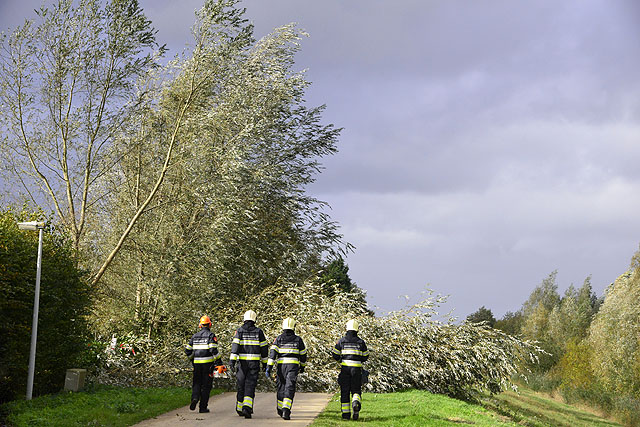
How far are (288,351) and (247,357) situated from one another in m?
0.87

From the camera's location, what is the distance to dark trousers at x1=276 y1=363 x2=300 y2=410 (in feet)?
40.4

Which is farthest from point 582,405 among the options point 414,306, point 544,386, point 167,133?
point 167,133

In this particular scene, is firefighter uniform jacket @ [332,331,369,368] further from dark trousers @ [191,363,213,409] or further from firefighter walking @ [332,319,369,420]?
dark trousers @ [191,363,213,409]

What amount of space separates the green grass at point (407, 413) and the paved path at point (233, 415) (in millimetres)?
340

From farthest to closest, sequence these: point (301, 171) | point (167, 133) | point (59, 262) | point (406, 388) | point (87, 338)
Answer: point (301, 171) < point (167, 133) < point (406, 388) < point (87, 338) < point (59, 262)

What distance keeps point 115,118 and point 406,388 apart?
12.8 meters

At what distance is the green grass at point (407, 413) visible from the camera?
12359 mm

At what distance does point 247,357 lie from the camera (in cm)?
1280

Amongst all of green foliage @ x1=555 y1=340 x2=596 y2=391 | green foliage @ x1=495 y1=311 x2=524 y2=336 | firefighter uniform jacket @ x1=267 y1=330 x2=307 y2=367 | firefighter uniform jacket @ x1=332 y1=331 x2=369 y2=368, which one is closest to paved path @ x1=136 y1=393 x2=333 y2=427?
firefighter uniform jacket @ x1=267 y1=330 x2=307 y2=367

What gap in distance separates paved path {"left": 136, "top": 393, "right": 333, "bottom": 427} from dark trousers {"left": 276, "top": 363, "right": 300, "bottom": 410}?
0.34 meters

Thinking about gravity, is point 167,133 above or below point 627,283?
above

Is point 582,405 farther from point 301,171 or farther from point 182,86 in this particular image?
point 182,86

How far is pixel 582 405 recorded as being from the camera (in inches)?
1369

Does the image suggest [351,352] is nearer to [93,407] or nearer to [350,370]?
[350,370]
